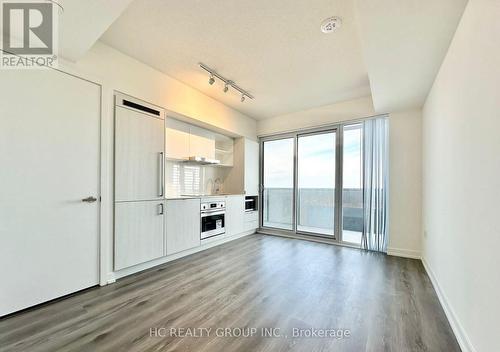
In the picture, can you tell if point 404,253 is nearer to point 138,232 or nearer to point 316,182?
point 316,182

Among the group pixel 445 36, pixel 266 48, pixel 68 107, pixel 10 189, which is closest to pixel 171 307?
pixel 10 189

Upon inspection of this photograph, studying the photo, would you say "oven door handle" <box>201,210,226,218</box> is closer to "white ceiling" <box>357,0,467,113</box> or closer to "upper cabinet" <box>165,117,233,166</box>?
"upper cabinet" <box>165,117,233,166</box>

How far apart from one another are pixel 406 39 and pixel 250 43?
5.07 ft

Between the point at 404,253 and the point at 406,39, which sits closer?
the point at 406,39

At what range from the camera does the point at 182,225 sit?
335 centimetres

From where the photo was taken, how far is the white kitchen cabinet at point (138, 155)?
2619 millimetres

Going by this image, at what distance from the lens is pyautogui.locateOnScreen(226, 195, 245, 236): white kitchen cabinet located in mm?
4328

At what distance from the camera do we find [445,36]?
186 cm

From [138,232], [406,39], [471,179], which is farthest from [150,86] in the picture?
[471,179]

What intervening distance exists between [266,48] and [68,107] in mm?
2292

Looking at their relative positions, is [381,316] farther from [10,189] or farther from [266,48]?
→ [10,189]

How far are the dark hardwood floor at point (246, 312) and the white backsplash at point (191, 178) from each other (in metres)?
1.47

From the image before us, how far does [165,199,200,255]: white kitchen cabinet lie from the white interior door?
37.2 inches

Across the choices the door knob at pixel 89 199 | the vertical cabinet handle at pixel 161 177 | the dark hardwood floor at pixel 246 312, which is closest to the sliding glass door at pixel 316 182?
the dark hardwood floor at pixel 246 312
